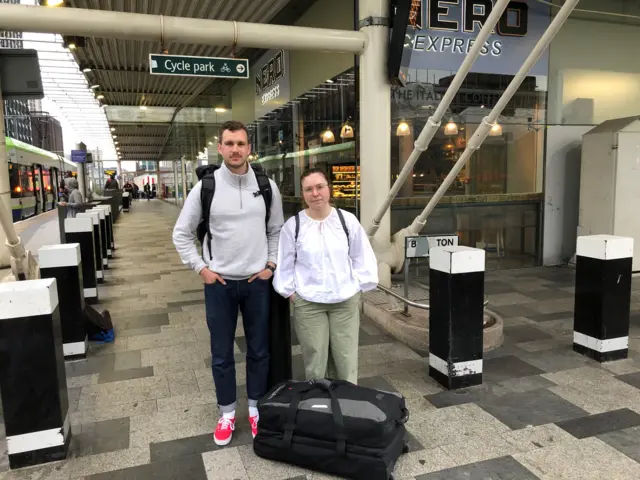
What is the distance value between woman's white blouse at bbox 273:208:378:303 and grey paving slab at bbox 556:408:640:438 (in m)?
1.67

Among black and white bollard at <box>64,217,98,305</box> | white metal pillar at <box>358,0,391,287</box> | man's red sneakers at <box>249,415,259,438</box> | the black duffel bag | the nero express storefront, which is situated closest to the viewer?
the black duffel bag

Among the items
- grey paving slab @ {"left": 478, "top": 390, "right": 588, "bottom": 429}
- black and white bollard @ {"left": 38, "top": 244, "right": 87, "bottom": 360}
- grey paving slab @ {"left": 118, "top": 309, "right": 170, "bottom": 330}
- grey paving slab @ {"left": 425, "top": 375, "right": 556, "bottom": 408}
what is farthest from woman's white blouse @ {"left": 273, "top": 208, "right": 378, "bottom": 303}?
grey paving slab @ {"left": 118, "top": 309, "right": 170, "bottom": 330}

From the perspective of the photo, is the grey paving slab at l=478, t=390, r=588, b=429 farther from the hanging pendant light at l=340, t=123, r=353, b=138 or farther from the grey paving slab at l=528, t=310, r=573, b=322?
the hanging pendant light at l=340, t=123, r=353, b=138

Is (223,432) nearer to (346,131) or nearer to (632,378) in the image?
(632,378)

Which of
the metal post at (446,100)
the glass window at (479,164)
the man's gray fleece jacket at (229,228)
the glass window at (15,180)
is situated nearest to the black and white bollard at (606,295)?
the metal post at (446,100)

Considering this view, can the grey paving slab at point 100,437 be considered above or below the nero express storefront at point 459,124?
below

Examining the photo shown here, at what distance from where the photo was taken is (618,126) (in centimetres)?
797

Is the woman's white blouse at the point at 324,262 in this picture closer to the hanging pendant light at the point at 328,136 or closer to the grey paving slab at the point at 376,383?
the grey paving slab at the point at 376,383

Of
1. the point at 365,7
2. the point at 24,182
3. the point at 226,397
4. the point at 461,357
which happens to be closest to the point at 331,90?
the point at 365,7

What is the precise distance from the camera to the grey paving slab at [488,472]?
2879mm

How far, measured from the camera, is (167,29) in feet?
18.6

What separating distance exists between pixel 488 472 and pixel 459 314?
1.35m

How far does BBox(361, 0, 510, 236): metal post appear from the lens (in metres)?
3.88

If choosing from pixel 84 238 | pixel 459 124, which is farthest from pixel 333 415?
pixel 459 124
